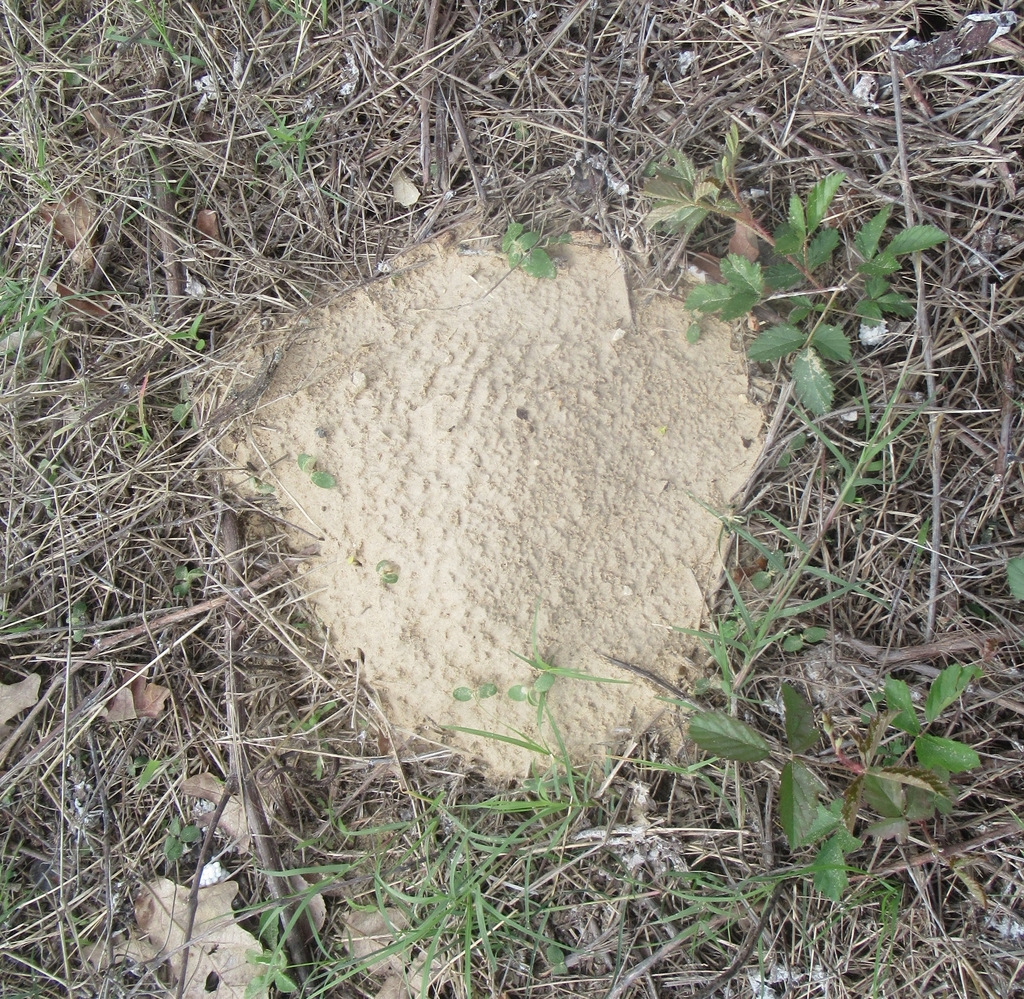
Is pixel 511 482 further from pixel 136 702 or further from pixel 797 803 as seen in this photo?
pixel 136 702

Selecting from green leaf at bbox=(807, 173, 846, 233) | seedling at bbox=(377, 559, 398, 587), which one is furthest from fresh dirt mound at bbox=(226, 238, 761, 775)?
green leaf at bbox=(807, 173, 846, 233)

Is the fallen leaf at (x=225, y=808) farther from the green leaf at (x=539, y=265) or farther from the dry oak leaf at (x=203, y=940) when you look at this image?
the green leaf at (x=539, y=265)

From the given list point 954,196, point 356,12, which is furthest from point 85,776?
point 954,196

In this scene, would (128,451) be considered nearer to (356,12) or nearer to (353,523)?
(353,523)

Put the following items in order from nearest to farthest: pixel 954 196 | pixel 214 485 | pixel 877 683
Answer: pixel 877 683, pixel 954 196, pixel 214 485

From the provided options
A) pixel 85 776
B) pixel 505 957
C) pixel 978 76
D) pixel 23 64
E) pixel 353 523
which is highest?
pixel 23 64

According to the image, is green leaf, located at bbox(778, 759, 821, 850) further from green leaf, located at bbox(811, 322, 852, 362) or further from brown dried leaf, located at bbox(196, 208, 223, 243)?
brown dried leaf, located at bbox(196, 208, 223, 243)
